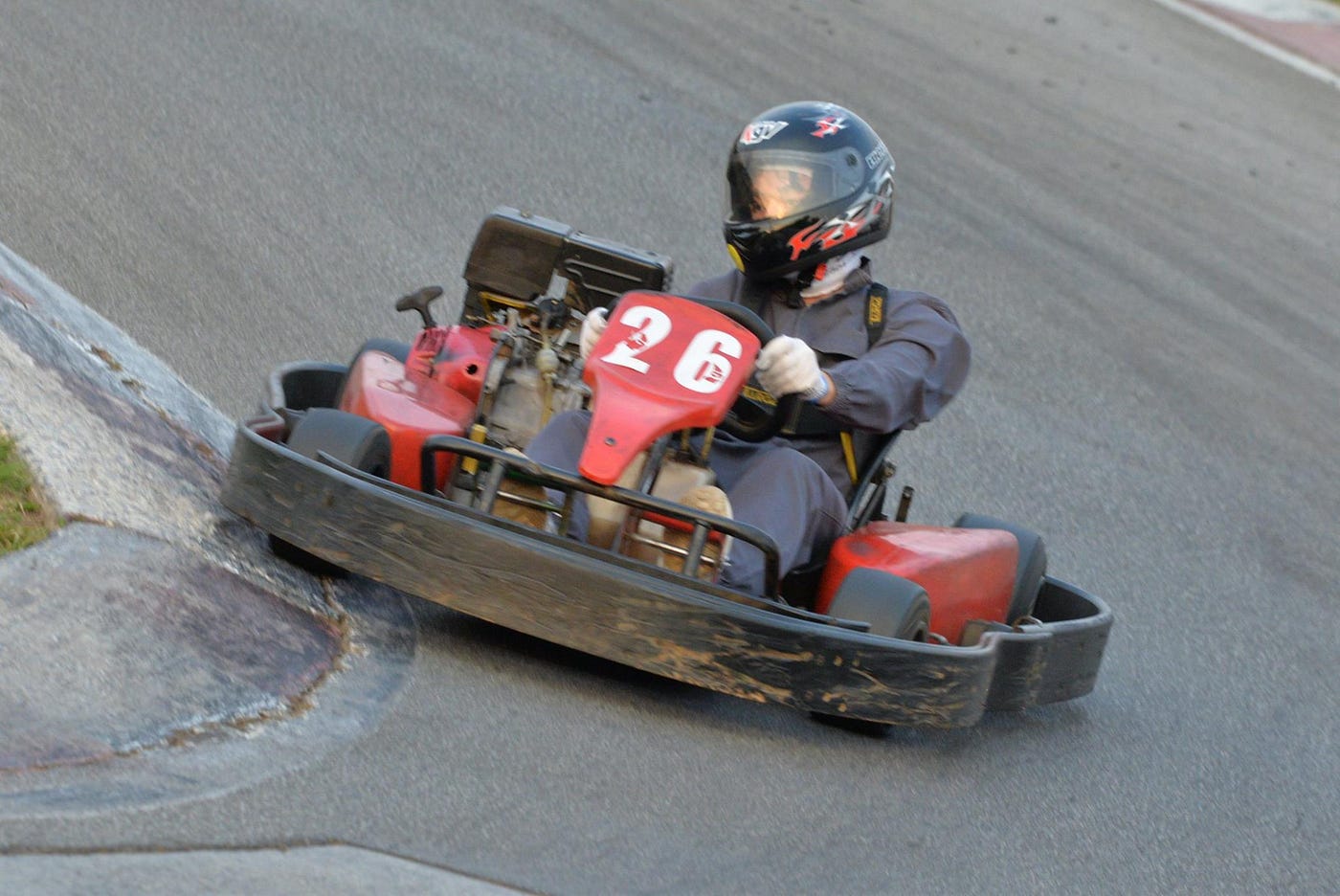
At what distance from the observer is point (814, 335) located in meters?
4.43

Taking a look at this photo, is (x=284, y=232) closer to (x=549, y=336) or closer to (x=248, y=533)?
(x=549, y=336)

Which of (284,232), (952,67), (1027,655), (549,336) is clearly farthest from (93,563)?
(952,67)

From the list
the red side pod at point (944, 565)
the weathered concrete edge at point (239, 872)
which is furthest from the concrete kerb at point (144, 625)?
the red side pod at point (944, 565)

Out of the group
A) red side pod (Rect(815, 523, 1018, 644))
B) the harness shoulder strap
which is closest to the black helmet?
the harness shoulder strap

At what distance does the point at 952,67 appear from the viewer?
1137 cm

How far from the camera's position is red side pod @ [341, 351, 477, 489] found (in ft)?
13.4

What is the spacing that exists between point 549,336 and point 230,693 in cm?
152

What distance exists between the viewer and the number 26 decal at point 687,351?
3.76 m

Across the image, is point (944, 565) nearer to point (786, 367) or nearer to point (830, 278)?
point (786, 367)

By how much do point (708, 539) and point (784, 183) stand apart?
0.89 meters

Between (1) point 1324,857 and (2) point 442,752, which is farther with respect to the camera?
(1) point 1324,857

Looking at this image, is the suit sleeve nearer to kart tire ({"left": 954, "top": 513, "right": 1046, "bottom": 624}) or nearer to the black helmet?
the black helmet

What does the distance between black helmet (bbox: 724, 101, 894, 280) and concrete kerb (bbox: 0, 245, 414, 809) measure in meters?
1.16

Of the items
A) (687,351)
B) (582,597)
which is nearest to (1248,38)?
(687,351)
